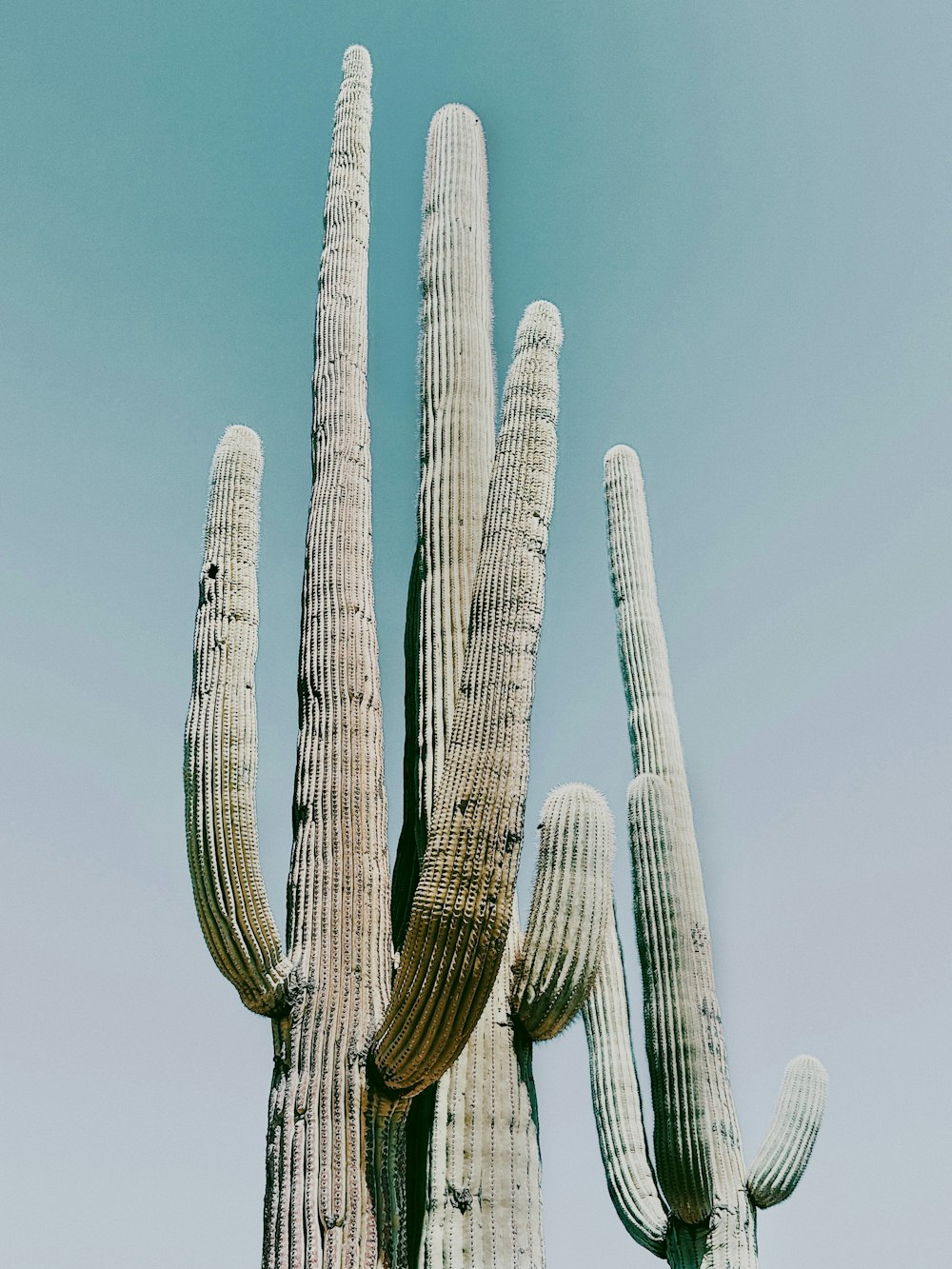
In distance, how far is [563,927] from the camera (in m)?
4.67

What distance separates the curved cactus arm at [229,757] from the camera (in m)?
4.09

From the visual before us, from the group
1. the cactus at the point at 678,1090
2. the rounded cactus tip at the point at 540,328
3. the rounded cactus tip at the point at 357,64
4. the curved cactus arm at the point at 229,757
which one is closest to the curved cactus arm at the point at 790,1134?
the cactus at the point at 678,1090

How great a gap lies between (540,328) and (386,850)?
215 centimetres

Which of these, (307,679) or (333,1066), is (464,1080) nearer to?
(333,1066)

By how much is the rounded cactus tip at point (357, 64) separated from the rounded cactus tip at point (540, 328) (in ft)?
6.73

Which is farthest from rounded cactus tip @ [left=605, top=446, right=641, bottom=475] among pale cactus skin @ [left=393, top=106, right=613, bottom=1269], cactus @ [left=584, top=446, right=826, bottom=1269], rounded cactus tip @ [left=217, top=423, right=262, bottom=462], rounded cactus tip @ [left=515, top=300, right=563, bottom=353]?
rounded cactus tip @ [left=217, top=423, right=262, bottom=462]

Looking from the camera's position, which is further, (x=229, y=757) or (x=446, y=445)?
(x=446, y=445)

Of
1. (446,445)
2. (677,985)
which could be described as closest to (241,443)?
(446,445)

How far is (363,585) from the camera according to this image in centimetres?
486

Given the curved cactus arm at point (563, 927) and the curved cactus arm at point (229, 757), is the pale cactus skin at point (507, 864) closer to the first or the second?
the curved cactus arm at point (563, 927)

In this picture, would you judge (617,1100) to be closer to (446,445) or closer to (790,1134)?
(790,1134)

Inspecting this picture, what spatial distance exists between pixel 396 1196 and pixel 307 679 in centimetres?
169

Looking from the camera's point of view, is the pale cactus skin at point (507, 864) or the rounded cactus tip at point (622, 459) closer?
the pale cactus skin at point (507, 864)

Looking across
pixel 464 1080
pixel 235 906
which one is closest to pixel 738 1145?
pixel 464 1080
